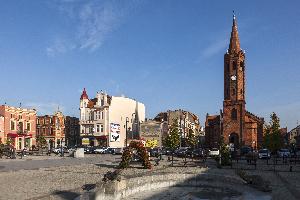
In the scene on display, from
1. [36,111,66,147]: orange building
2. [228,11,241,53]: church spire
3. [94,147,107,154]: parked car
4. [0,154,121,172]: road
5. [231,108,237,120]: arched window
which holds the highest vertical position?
[228,11,241,53]: church spire

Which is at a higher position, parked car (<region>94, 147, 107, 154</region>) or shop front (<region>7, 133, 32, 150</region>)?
shop front (<region>7, 133, 32, 150</region>)

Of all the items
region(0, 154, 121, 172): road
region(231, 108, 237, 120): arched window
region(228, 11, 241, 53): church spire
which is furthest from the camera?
region(228, 11, 241, 53): church spire

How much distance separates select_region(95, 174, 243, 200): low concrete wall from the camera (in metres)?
16.5

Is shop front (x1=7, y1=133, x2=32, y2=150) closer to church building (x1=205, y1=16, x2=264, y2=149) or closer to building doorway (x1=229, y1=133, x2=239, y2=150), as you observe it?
church building (x1=205, y1=16, x2=264, y2=149)

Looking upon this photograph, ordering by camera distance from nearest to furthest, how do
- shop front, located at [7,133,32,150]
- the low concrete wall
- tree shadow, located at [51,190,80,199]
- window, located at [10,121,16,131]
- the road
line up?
the low concrete wall < tree shadow, located at [51,190,80,199] < the road < window, located at [10,121,16,131] < shop front, located at [7,133,32,150]

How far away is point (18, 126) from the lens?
3219 inches

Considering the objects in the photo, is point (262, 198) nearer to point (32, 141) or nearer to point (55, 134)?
point (32, 141)

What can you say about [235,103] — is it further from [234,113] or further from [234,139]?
[234,139]

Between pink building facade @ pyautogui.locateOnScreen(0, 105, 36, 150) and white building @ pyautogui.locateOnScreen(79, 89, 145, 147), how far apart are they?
40.6ft

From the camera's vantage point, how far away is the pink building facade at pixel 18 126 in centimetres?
7718

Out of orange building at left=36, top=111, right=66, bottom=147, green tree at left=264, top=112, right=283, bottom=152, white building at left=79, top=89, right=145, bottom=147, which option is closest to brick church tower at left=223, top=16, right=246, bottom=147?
green tree at left=264, top=112, right=283, bottom=152

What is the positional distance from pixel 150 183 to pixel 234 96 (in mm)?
69645

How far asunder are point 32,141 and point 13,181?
65952mm

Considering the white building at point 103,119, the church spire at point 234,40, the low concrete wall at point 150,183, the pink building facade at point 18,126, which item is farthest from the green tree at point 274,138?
the low concrete wall at point 150,183
